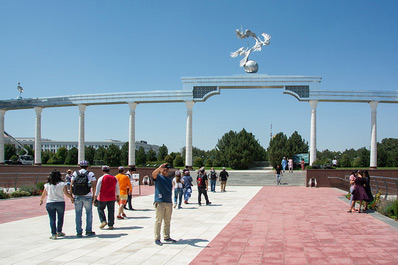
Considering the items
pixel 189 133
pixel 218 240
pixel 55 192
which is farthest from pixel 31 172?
pixel 218 240

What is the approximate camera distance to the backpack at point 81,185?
8930mm

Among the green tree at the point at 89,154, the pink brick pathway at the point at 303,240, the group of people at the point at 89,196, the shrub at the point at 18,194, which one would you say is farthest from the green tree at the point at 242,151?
the group of people at the point at 89,196

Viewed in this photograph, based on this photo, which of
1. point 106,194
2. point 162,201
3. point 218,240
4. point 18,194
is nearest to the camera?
point 162,201

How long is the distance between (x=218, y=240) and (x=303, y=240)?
2.01 meters

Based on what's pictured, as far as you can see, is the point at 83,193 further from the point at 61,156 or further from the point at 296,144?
the point at 61,156

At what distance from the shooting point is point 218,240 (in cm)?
852

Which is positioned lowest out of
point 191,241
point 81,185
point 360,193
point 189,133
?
point 191,241

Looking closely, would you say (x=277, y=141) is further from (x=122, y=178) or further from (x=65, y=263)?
(x=65, y=263)

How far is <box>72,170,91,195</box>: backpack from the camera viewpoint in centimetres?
893

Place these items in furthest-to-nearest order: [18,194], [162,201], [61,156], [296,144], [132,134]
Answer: [61,156] < [296,144] < [132,134] < [18,194] < [162,201]

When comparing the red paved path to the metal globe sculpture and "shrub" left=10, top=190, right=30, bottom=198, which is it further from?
the metal globe sculpture

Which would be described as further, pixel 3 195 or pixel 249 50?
pixel 249 50

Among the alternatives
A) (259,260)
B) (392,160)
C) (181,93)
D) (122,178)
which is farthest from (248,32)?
(392,160)

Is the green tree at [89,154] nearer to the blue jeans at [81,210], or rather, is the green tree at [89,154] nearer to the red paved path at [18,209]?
the red paved path at [18,209]
